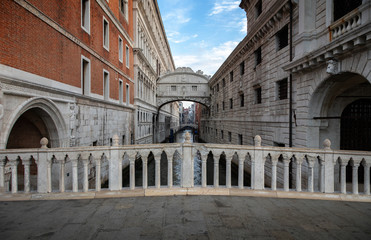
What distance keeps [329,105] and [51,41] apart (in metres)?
11.4

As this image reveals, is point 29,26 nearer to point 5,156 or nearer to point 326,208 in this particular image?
point 5,156

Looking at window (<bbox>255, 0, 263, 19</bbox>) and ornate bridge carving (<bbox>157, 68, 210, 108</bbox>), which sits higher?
window (<bbox>255, 0, 263, 19</bbox>)

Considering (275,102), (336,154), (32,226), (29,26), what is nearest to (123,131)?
(29,26)

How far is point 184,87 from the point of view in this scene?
30609 mm

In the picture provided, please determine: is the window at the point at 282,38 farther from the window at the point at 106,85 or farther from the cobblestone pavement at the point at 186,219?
the window at the point at 106,85

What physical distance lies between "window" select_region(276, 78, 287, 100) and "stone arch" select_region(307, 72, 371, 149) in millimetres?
2164

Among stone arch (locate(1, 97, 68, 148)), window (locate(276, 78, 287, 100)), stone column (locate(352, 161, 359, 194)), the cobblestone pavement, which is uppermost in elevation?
window (locate(276, 78, 287, 100))

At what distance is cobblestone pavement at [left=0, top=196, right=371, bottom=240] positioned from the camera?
3.30m

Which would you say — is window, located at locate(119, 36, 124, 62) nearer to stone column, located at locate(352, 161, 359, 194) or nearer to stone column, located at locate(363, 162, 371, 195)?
stone column, located at locate(352, 161, 359, 194)

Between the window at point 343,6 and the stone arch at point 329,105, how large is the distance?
2.46m

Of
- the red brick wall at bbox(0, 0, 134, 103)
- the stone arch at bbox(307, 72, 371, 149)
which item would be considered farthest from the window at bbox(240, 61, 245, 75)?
the red brick wall at bbox(0, 0, 134, 103)

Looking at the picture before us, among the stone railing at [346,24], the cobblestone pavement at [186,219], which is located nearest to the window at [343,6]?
the stone railing at [346,24]

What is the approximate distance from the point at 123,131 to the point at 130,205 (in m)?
12.7

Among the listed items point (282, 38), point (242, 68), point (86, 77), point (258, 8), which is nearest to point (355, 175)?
point (282, 38)
